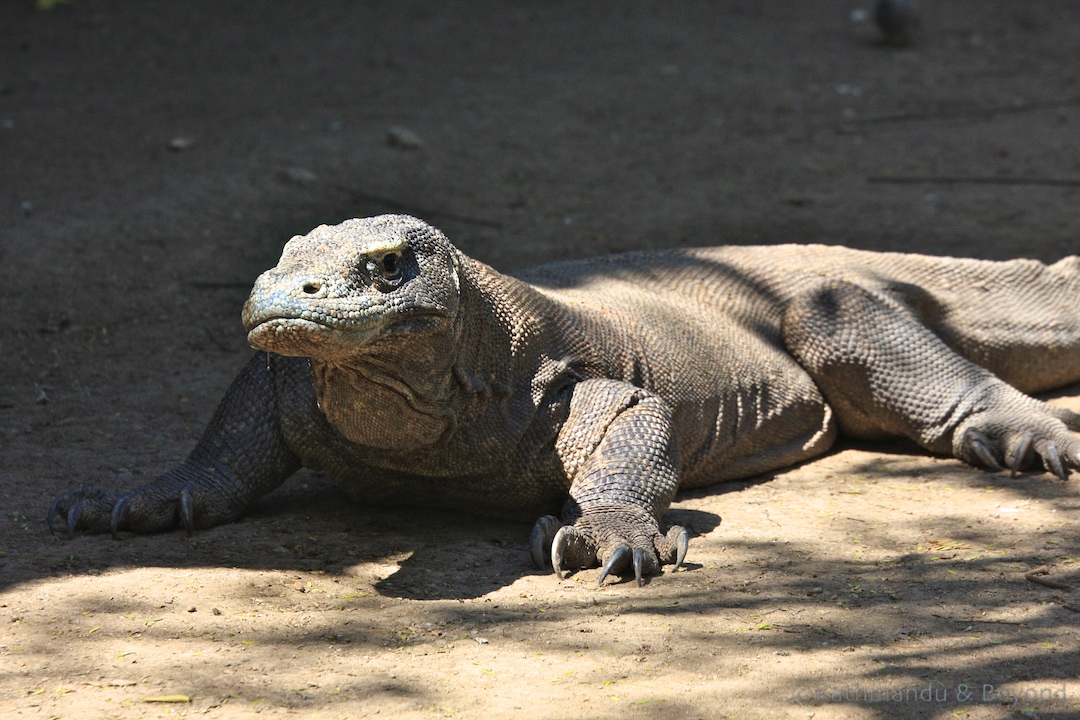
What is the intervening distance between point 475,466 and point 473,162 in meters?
4.82

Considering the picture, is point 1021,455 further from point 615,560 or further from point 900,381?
point 615,560

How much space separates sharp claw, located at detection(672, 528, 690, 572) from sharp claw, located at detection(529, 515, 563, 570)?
0.34 metres

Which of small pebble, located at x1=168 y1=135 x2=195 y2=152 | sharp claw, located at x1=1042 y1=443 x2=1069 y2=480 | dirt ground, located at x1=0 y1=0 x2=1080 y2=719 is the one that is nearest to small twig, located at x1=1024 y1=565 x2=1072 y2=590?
dirt ground, located at x1=0 y1=0 x2=1080 y2=719

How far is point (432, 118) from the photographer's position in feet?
30.1

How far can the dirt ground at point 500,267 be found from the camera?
2900mm

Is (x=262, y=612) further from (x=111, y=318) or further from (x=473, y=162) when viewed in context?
(x=473, y=162)

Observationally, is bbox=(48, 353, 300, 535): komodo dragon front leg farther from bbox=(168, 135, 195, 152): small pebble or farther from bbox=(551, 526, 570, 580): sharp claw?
bbox=(168, 135, 195, 152): small pebble

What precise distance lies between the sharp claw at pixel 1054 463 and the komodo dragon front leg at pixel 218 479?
2532mm

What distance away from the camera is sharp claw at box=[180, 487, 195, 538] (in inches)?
153

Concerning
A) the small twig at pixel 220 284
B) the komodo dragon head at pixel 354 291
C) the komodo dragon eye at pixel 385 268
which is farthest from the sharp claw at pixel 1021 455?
the small twig at pixel 220 284

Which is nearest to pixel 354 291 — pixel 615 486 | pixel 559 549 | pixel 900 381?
pixel 559 549

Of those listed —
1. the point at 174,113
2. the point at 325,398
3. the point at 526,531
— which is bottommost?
the point at 526,531

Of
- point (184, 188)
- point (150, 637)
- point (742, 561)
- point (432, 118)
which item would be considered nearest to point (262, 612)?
point (150, 637)

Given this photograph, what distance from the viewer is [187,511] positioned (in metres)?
→ 3.88
